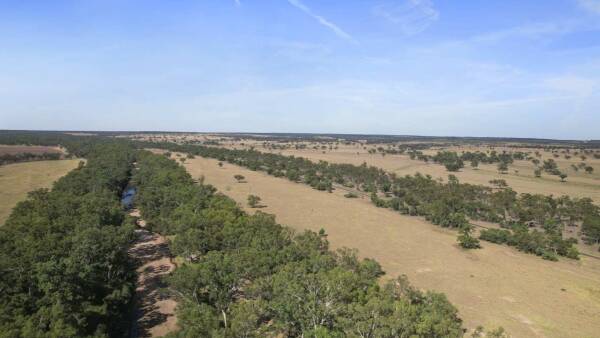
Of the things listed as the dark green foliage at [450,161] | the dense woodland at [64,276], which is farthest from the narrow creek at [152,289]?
the dark green foliage at [450,161]

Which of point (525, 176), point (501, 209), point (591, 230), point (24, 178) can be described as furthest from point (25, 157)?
point (525, 176)

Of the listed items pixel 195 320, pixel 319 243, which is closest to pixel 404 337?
pixel 195 320

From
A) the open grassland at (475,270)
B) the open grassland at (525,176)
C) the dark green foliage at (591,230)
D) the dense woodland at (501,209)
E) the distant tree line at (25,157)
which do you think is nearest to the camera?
the open grassland at (475,270)

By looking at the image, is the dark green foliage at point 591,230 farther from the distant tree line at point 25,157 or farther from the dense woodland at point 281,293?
the distant tree line at point 25,157

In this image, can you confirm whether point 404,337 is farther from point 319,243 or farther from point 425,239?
point 425,239

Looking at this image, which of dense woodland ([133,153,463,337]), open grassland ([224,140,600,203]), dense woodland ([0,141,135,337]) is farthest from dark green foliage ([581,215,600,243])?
dense woodland ([0,141,135,337])
